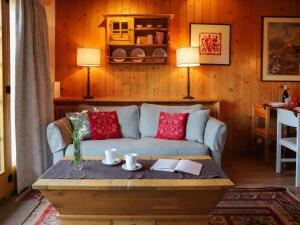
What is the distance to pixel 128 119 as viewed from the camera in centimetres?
392

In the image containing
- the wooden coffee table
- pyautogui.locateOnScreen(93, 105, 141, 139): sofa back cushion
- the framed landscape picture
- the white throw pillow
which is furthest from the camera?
the framed landscape picture

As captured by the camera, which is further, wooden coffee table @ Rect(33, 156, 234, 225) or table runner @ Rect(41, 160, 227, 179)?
table runner @ Rect(41, 160, 227, 179)

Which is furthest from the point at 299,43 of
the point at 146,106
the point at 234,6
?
the point at 146,106

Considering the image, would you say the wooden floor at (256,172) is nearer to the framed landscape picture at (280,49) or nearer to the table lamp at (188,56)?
the framed landscape picture at (280,49)

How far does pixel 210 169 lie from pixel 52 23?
317cm

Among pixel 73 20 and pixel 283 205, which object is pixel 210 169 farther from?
pixel 73 20

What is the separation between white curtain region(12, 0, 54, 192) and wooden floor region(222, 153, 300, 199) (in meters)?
2.15

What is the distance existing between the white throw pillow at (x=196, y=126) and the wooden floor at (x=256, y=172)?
635mm

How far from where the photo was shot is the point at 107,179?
2.05 metres

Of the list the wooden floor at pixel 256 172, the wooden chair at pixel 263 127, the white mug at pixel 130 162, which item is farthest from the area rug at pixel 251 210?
the wooden chair at pixel 263 127

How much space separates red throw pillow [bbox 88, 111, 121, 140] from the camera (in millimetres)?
3679

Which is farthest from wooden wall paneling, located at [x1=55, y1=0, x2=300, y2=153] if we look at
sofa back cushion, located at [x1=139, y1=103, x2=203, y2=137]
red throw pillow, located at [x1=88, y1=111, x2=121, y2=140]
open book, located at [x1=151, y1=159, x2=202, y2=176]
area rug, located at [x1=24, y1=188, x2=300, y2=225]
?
open book, located at [x1=151, y1=159, x2=202, y2=176]

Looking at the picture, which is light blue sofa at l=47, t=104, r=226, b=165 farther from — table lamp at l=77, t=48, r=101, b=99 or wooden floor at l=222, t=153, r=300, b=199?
table lamp at l=77, t=48, r=101, b=99

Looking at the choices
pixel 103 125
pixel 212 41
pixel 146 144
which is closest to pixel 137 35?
pixel 212 41
